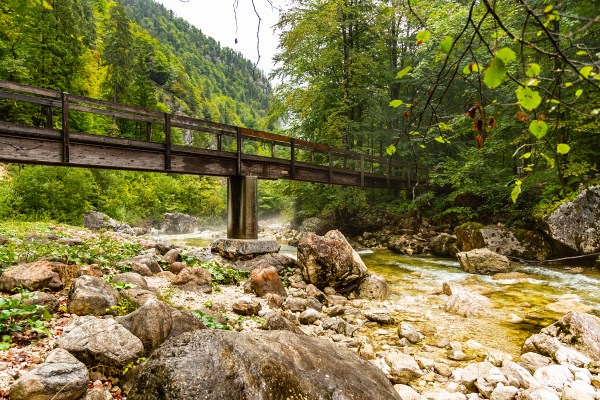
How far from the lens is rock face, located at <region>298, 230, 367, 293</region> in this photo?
298 inches

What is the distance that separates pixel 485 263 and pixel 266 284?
7.37 metres

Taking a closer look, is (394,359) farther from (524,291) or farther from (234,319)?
(524,291)

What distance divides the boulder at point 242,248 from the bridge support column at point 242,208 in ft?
1.38

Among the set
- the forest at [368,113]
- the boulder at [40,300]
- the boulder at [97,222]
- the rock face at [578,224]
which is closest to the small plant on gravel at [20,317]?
the boulder at [40,300]

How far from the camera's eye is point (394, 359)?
405 centimetres

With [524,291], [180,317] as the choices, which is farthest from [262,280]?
[524,291]

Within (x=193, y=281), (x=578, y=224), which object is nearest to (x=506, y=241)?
(x=578, y=224)

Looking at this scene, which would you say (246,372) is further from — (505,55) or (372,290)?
(372,290)

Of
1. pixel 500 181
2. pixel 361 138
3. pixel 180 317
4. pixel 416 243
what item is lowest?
pixel 416 243

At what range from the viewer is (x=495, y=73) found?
1017 mm

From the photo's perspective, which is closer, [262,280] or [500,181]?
[262,280]

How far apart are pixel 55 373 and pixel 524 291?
9.22m

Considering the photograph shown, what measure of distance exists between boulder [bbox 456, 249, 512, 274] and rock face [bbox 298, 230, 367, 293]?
450cm

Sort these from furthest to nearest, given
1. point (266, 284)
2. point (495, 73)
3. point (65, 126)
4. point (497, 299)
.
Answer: point (497, 299)
point (266, 284)
point (65, 126)
point (495, 73)
